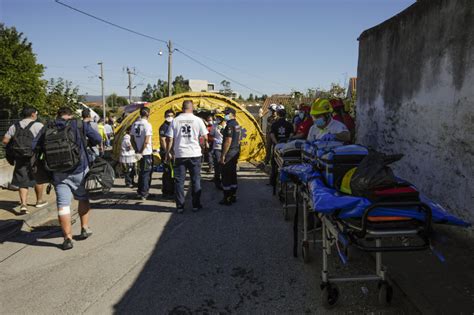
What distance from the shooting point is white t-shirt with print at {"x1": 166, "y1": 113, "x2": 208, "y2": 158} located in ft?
23.8

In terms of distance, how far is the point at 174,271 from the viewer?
15.1 ft

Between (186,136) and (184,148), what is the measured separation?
232 mm

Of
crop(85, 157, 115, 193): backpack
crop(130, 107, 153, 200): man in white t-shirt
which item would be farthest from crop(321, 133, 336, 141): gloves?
crop(130, 107, 153, 200): man in white t-shirt

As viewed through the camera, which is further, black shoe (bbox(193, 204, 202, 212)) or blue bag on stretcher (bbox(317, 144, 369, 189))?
black shoe (bbox(193, 204, 202, 212))

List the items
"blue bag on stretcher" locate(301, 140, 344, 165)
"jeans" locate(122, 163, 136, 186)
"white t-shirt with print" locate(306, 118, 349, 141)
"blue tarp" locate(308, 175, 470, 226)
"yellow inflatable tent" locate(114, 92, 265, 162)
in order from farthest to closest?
"yellow inflatable tent" locate(114, 92, 265, 162), "jeans" locate(122, 163, 136, 186), "white t-shirt with print" locate(306, 118, 349, 141), "blue bag on stretcher" locate(301, 140, 344, 165), "blue tarp" locate(308, 175, 470, 226)

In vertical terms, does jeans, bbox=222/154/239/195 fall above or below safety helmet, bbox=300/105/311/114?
below

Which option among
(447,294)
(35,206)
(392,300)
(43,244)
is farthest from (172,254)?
(35,206)

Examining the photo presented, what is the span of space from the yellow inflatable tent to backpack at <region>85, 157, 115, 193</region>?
25.1 feet

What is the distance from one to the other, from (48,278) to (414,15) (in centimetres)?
675

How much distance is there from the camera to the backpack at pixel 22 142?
674 centimetres

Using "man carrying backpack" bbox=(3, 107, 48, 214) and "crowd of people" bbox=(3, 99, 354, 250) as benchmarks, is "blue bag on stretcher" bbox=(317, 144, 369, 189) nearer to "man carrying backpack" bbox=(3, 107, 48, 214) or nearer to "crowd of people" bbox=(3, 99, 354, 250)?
"crowd of people" bbox=(3, 99, 354, 250)

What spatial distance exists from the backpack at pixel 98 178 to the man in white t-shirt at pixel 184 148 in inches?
66.8

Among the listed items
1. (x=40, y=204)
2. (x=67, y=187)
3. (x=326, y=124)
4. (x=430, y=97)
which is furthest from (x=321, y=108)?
(x=40, y=204)

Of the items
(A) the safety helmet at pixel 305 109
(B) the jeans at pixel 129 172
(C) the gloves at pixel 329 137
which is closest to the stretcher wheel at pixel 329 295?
(C) the gloves at pixel 329 137
